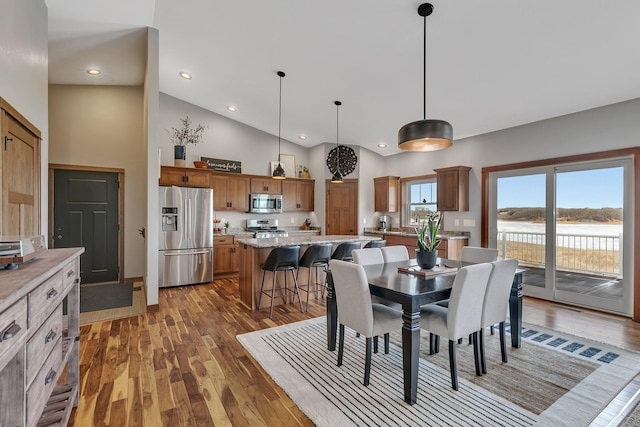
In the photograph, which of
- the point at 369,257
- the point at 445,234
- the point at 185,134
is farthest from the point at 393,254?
the point at 185,134

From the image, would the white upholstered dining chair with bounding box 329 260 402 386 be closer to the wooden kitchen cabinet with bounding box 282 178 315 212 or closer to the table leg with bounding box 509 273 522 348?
the table leg with bounding box 509 273 522 348

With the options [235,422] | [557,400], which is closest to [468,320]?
[557,400]

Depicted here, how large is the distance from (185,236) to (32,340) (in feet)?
14.0

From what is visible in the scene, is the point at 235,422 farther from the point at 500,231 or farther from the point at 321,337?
the point at 500,231

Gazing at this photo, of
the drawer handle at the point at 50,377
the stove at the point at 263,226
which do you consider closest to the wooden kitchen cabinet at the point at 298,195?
the stove at the point at 263,226

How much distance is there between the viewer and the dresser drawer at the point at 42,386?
1.21 m

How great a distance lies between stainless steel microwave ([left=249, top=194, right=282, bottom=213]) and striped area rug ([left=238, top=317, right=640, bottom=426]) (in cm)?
398

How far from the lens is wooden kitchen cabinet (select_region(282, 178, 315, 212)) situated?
7043 millimetres

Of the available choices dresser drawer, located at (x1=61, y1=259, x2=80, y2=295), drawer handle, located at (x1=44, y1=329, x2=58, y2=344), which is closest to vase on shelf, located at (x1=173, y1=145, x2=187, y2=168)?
dresser drawer, located at (x1=61, y1=259, x2=80, y2=295)

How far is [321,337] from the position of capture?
318 cm

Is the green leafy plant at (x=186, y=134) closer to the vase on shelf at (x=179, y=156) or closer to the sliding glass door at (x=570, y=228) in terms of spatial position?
the vase on shelf at (x=179, y=156)

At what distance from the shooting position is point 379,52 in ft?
11.6

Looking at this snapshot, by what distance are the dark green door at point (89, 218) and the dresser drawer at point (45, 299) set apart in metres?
4.35

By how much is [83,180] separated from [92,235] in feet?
3.12
